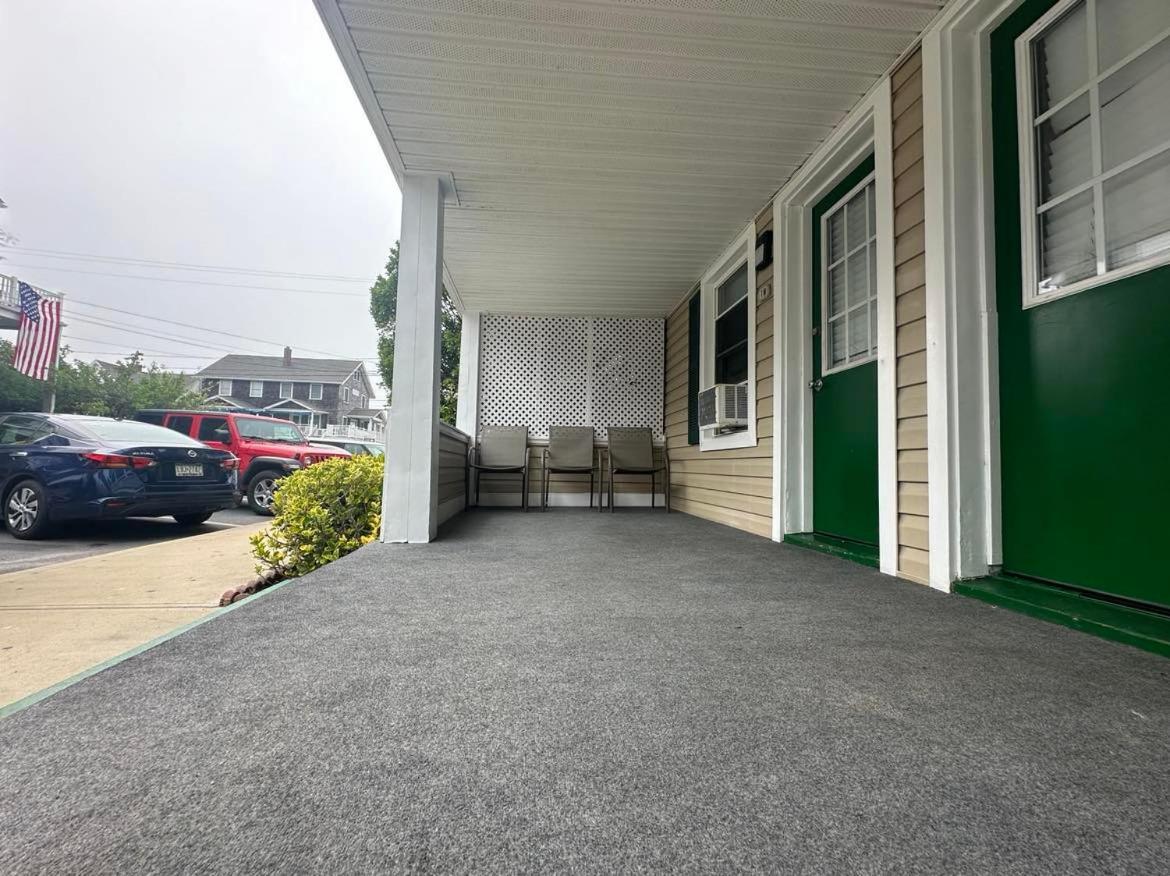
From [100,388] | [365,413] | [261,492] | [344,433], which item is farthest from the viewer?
[365,413]

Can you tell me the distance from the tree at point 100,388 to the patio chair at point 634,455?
613 cm

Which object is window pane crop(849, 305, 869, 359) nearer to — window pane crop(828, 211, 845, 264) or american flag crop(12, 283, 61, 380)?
window pane crop(828, 211, 845, 264)

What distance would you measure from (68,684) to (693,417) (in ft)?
14.7

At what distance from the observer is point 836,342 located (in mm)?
2855

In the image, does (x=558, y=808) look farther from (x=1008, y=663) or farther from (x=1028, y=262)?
(x=1028, y=262)

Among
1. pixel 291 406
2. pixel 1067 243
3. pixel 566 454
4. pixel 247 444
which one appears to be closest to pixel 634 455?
pixel 566 454

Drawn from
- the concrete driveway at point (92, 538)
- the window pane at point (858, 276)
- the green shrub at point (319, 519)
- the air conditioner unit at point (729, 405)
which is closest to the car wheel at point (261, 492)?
the concrete driveway at point (92, 538)

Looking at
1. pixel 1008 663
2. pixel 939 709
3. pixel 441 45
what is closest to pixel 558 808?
pixel 939 709

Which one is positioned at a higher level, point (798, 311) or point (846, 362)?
point (798, 311)

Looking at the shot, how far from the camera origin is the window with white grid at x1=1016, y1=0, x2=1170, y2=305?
139 centimetres

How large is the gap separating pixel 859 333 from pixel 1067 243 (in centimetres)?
103

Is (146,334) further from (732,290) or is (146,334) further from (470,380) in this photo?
(732,290)

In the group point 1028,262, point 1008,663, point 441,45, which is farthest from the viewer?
point 441,45

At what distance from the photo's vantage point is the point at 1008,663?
46.1 inches
